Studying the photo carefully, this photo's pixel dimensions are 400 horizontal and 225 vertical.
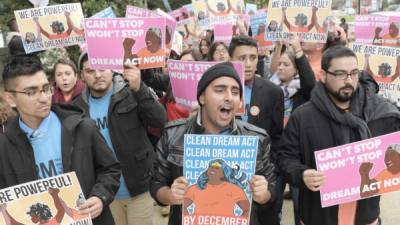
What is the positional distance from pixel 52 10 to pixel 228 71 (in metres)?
3.30

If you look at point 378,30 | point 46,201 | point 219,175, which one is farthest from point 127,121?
point 378,30

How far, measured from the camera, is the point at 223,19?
265 inches

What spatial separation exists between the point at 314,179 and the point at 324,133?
41cm

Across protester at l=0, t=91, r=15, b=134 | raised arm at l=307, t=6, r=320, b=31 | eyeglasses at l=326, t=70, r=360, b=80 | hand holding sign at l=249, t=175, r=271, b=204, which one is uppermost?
raised arm at l=307, t=6, r=320, b=31

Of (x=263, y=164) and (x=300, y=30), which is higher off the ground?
(x=300, y=30)

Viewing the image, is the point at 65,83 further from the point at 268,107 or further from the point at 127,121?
the point at 268,107

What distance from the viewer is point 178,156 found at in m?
2.62

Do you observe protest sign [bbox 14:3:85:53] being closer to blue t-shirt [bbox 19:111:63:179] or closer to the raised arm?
the raised arm

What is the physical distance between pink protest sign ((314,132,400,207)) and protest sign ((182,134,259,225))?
50 centimetres

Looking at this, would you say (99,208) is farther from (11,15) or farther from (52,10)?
(11,15)

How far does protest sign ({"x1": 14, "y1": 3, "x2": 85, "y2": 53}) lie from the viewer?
5.23 m

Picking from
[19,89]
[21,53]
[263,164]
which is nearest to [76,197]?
[19,89]

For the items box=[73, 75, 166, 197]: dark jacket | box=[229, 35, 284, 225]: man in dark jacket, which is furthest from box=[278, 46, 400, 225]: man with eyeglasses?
box=[73, 75, 166, 197]: dark jacket

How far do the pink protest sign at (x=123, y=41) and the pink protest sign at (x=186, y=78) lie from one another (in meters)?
0.21
